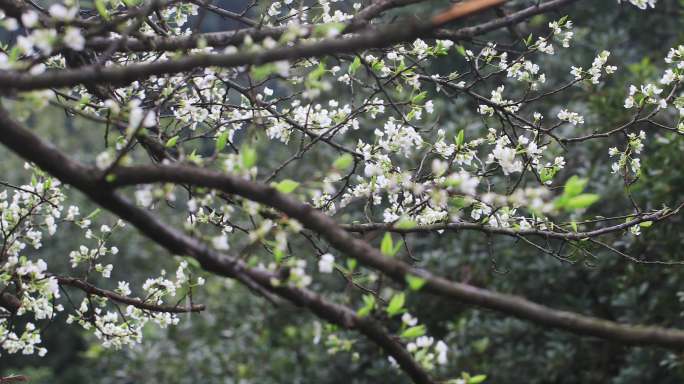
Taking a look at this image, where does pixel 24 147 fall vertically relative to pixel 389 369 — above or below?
below

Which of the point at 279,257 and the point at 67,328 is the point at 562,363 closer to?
the point at 279,257

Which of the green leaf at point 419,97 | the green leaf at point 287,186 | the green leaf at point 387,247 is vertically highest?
the green leaf at point 419,97

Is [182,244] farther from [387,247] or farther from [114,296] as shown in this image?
[114,296]

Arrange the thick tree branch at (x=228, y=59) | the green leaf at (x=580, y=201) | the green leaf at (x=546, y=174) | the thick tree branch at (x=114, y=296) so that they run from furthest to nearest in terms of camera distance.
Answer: the thick tree branch at (x=114, y=296), the green leaf at (x=546, y=174), the green leaf at (x=580, y=201), the thick tree branch at (x=228, y=59)

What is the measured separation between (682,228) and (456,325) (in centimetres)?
229

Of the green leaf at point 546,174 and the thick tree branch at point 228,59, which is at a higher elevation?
the green leaf at point 546,174

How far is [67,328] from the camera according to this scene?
1398cm

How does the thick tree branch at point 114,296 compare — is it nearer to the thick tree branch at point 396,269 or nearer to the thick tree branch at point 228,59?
the thick tree branch at point 396,269

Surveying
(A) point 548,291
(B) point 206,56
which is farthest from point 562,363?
(B) point 206,56

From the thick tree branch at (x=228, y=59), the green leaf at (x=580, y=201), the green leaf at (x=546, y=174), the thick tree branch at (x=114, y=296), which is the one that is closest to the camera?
the thick tree branch at (x=228, y=59)

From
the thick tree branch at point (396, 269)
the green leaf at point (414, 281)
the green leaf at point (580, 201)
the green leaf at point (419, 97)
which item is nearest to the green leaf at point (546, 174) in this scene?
the green leaf at point (419, 97)

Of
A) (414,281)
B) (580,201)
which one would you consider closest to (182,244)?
(414,281)

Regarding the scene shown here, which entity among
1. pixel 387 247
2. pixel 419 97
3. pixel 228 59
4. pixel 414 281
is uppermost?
pixel 419 97

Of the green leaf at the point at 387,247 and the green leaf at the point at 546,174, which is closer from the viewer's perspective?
the green leaf at the point at 387,247
